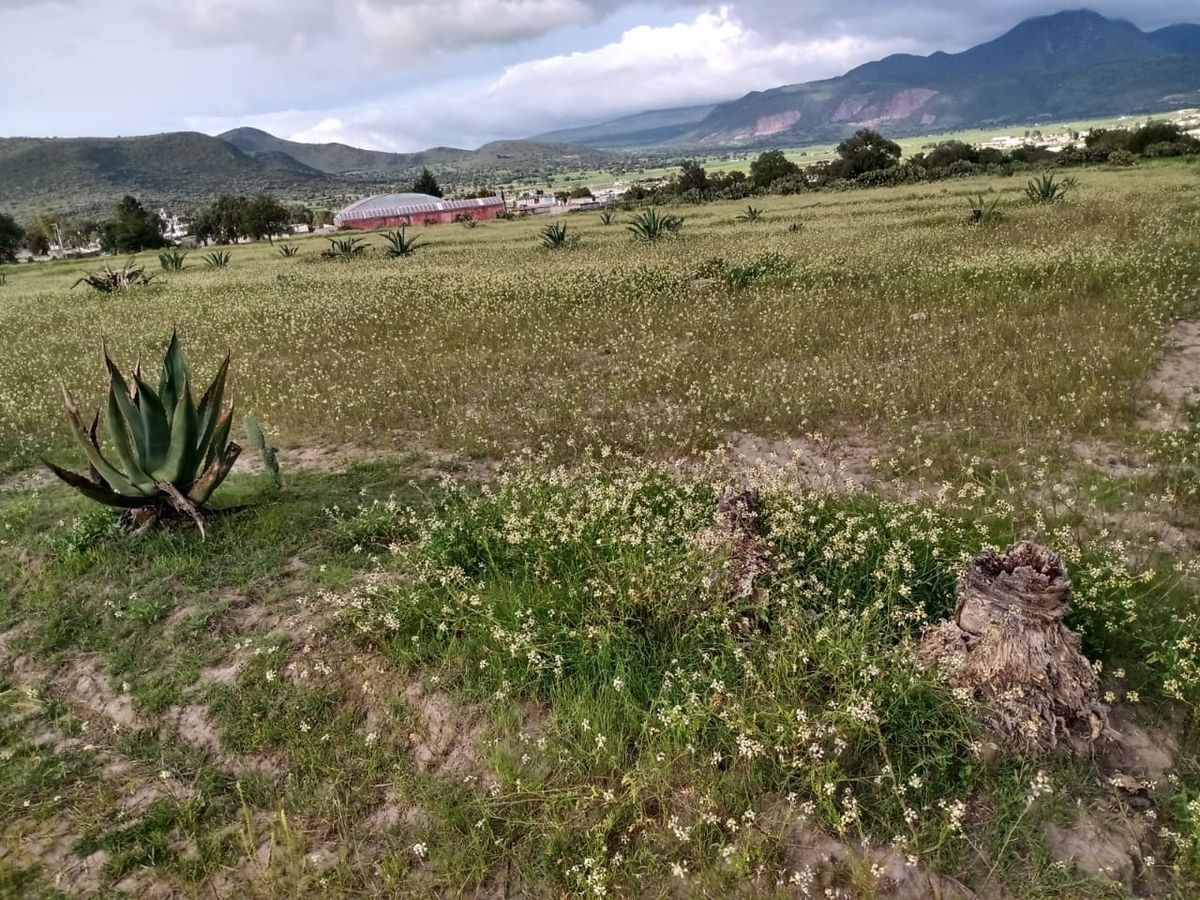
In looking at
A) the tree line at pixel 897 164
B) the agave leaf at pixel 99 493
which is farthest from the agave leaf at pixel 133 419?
the tree line at pixel 897 164

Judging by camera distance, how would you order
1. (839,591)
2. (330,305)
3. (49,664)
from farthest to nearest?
(330,305)
(49,664)
(839,591)

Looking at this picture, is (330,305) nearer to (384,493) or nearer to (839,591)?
(384,493)

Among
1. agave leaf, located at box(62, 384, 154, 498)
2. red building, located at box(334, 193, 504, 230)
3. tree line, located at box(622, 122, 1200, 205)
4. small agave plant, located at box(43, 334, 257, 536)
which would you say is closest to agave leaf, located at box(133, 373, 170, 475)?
small agave plant, located at box(43, 334, 257, 536)

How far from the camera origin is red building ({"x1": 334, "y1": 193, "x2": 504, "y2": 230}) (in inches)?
2781

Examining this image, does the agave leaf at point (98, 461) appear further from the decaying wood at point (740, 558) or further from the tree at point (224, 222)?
the tree at point (224, 222)

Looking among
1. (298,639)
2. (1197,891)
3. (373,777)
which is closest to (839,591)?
(1197,891)

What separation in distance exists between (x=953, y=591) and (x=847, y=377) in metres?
4.82

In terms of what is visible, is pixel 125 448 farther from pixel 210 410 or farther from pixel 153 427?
pixel 210 410

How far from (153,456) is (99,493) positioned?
45 cm

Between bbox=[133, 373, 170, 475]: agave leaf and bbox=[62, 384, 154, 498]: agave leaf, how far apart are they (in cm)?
18

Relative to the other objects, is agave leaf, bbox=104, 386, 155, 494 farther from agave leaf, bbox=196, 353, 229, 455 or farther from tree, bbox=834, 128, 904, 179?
tree, bbox=834, 128, 904, 179

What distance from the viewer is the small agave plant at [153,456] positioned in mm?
5250

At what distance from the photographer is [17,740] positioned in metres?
3.74

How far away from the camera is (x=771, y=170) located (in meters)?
57.6
